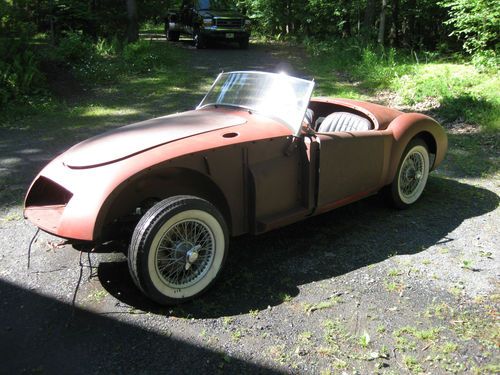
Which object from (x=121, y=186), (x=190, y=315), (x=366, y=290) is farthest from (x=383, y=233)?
(x=121, y=186)

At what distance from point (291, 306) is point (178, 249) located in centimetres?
87

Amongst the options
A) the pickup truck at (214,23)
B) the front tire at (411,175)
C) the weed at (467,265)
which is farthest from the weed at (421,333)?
the pickup truck at (214,23)

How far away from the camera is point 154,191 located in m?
3.45

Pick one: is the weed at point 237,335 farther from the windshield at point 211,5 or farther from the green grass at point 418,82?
the windshield at point 211,5

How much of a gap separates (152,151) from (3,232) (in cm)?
206

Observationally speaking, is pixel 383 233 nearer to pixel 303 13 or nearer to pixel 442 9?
pixel 442 9

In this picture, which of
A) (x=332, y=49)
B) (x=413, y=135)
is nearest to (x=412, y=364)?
(x=413, y=135)

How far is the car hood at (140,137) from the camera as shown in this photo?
3.33 meters

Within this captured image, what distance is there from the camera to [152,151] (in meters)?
3.29

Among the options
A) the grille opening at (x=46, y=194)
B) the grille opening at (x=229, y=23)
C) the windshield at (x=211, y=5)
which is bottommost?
the grille opening at (x=46, y=194)

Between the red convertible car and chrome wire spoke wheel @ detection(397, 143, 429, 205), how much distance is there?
8.0 inches

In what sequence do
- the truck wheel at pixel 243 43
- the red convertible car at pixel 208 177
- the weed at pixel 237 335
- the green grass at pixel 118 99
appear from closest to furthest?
the weed at pixel 237 335
the red convertible car at pixel 208 177
the green grass at pixel 118 99
the truck wheel at pixel 243 43

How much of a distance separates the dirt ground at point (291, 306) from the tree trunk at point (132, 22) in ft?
35.9

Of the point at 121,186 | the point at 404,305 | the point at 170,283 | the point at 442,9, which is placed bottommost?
the point at 404,305
